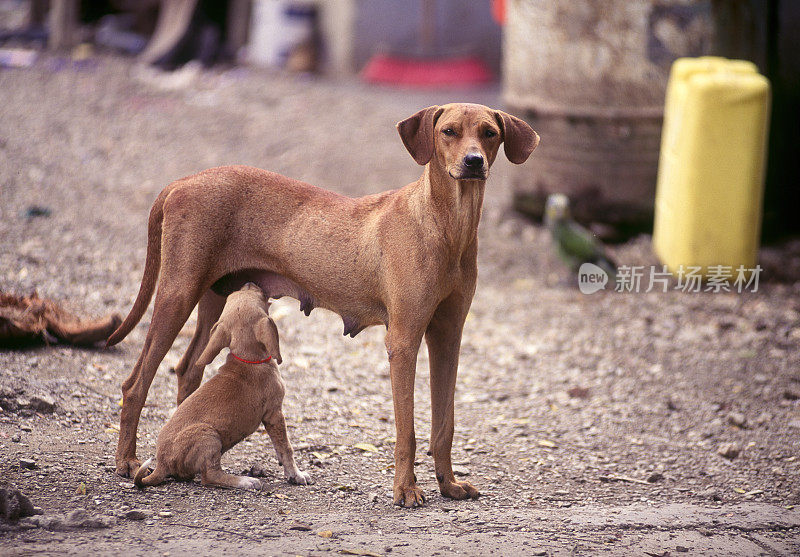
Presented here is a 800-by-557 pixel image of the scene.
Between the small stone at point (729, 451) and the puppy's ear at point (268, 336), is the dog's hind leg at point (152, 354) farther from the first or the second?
the small stone at point (729, 451)

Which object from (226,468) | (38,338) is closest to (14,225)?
(38,338)

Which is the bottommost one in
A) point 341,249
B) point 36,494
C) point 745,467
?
point 745,467

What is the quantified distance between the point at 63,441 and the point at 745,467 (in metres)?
3.44

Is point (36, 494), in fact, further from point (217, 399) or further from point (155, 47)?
point (155, 47)

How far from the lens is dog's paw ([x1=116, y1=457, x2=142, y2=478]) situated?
390 cm

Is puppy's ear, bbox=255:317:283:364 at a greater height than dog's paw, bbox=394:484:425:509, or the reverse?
puppy's ear, bbox=255:317:283:364

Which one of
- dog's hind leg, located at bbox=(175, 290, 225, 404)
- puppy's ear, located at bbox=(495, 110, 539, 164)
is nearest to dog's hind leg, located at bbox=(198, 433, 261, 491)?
dog's hind leg, located at bbox=(175, 290, 225, 404)

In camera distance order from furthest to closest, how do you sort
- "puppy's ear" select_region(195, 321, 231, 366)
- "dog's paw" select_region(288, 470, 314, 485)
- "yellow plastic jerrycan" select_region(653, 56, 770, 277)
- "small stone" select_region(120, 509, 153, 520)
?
"yellow plastic jerrycan" select_region(653, 56, 770, 277) < "dog's paw" select_region(288, 470, 314, 485) < "puppy's ear" select_region(195, 321, 231, 366) < "small stone" select_region(120, 509, 153, 520)

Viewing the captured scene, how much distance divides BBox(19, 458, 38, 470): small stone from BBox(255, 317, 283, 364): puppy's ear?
1.10 metres

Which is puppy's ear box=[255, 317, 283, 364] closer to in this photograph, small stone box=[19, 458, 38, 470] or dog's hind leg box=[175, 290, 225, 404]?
dog's hind leg box=[175, 290, 225, 404]

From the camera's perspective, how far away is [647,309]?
6945 mm

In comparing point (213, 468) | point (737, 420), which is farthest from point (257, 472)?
point (737, 420)

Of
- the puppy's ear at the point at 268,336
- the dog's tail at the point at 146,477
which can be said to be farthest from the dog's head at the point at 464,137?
the dog's tail at the point at 146,477

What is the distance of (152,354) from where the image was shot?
3.98 metres
